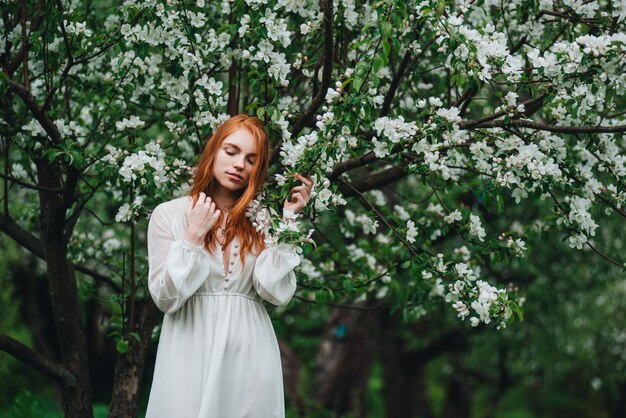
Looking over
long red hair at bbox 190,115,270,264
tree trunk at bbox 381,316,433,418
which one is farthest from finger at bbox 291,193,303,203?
tree trunk at bbox 381,316,433,418

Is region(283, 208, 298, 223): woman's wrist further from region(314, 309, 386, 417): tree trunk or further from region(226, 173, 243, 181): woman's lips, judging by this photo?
region(314, 309, 386, 417): tree trunk

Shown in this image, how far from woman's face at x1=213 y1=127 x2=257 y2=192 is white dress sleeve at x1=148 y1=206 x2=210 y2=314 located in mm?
379

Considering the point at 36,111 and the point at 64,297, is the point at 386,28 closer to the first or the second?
the point at 36,111

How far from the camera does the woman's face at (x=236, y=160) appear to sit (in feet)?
11.9

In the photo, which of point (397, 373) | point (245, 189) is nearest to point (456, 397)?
point (397, 373)

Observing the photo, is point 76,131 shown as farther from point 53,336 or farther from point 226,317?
point 53,336

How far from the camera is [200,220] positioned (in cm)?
334

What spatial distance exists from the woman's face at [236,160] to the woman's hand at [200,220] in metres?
0.23

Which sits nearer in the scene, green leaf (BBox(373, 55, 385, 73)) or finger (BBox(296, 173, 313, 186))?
green leaf (BBox(373, 55, 385, 73))

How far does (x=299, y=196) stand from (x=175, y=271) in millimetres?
694

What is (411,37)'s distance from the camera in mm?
4301

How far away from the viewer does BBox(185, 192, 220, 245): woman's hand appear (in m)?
3.32

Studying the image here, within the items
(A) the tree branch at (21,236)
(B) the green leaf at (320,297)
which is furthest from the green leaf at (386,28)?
(A) the tree branch at (21,236)

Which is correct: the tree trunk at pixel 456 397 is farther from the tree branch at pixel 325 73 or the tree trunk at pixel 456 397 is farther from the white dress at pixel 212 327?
the white dress at pixel 212 327
